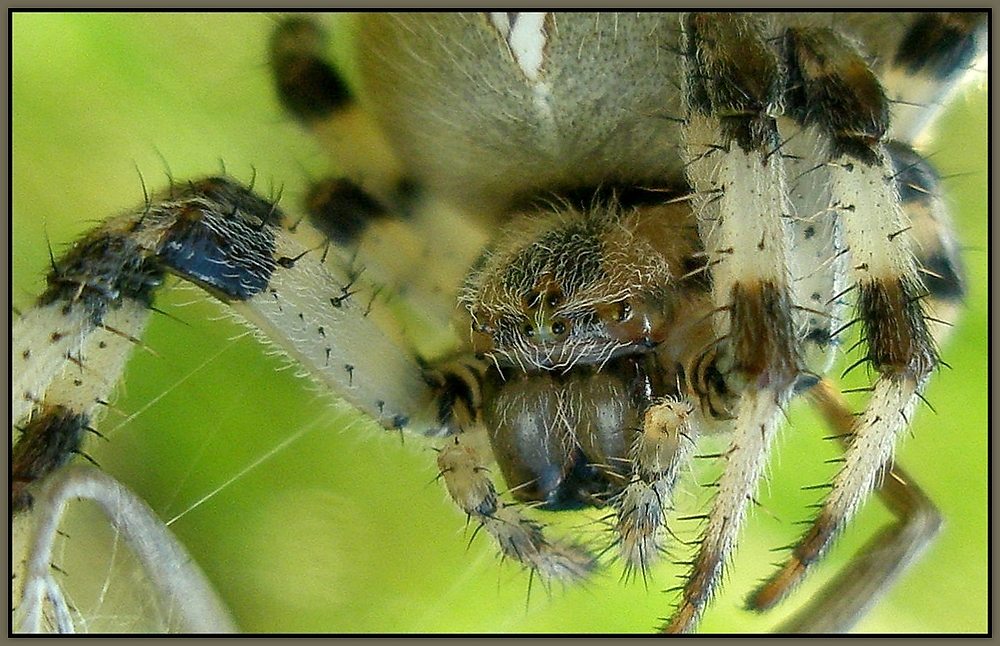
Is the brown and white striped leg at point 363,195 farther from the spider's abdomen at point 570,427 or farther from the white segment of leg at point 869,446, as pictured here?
the white segment of leg at point 869,446

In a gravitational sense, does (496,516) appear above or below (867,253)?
below

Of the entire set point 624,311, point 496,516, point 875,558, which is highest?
point 624,311

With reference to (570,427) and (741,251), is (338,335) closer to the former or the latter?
(570,427)

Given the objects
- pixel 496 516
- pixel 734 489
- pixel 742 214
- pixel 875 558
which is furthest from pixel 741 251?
pixel 875 558

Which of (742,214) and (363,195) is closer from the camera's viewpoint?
(742,214)

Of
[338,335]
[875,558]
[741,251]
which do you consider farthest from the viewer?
[875,558]

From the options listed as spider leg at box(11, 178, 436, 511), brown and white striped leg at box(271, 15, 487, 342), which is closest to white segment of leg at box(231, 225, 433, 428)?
spider leg at box(11, 178, 436, 511)

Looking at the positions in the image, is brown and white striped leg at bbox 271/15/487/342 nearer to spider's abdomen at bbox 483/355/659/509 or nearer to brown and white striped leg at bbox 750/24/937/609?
spider's abdomen at bbox 483/355/659/509
